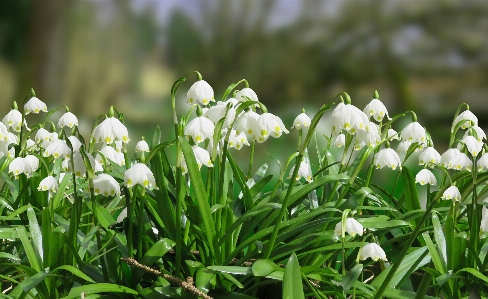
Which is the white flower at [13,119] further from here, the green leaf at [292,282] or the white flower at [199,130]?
the green leaf at [292,282]

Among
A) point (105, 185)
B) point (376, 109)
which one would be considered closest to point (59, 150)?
point (105, 185)

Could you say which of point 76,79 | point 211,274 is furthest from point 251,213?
point 76,79

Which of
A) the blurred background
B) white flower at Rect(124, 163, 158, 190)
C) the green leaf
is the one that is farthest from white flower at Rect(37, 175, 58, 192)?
the blurred background

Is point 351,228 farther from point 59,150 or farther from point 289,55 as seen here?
point 289,55

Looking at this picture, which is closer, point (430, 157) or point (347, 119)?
point (347, 119)

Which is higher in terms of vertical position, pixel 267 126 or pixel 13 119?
pixel 13 119
